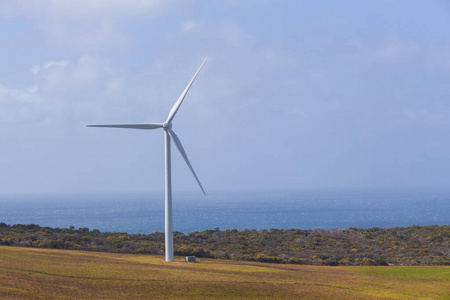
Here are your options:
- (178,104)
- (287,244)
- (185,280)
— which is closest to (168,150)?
(178,104)

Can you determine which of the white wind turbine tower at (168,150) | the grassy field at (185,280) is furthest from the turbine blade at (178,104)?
the grassy field at (185,280)

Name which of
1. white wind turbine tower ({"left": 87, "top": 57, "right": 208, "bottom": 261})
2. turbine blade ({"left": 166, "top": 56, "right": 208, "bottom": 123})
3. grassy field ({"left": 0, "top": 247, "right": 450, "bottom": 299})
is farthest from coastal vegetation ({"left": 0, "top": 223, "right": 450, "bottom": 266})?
turbine blade ({"left": 166, "top": 56, "right": 208, "bottom": 123})

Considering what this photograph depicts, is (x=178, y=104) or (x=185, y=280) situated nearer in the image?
(x=185, y=280)

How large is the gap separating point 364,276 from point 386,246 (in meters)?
22.0

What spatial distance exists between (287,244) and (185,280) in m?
→ 28.7

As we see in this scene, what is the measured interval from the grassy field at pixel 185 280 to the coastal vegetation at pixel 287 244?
21.7 feet

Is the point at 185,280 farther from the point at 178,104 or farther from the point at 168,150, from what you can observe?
the point at 178,104

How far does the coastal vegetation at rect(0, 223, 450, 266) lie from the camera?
43188 millimetres

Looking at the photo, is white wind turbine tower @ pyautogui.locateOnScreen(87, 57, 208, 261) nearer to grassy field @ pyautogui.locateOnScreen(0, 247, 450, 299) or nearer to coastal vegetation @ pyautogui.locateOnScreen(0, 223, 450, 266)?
grassy field @ pyautogui.locateOnScreen(0, 247, 450, 299)

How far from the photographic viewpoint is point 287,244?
180ft

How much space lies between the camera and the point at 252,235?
6216 centimetres

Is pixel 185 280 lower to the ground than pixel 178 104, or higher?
lower

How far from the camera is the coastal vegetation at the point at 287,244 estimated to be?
43.2 m

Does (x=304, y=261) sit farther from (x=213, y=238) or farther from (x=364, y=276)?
(x=213, y=238)
